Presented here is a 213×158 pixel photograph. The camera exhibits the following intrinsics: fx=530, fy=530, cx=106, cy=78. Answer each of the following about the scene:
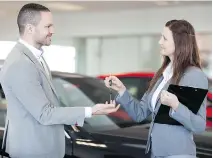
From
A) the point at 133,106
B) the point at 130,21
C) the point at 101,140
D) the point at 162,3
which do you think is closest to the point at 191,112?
the point at 133,106

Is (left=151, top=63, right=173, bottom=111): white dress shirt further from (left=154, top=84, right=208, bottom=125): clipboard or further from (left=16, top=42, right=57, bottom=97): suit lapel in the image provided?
(left=16, top=42, right=57, bottom=97): suit lapel

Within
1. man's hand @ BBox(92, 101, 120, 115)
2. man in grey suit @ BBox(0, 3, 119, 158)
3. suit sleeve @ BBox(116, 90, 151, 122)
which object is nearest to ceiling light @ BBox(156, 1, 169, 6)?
suit sleeve @ BBox(116, 90, 151, 122)

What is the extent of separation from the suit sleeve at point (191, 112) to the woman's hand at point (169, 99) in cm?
3

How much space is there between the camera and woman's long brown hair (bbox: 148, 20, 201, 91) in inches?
118

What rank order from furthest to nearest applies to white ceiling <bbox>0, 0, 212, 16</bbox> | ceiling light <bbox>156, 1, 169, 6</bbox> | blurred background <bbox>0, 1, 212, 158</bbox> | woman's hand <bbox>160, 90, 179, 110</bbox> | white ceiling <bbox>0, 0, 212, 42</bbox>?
white ceiling <bbox>0, 0, 212, 42</bbox>, blurred background <bbox>0, 1, 212, 158</bbox>, ceiling light <bbox>156, 1, 169, 6</bbox>, white ceiling <bbox>0, 0, 212, 16</bbox>, woman's hand <bbox>160, 90, 179, 110</bbox>

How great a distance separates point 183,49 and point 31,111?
3.03ft

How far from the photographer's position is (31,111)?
2.91 m

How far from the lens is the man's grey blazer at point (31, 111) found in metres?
2.90

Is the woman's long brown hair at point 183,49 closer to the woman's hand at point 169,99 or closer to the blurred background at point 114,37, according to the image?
the woman's hand at point 169,99

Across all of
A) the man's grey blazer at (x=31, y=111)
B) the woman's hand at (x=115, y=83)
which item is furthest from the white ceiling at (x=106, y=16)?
Result: the man's grey blazer at (x=31, y=111)

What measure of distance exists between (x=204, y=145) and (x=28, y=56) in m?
1.80

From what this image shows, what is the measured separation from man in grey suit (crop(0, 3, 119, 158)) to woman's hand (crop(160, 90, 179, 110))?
320 millimetres

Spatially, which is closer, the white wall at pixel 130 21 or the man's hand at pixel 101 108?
the man's hand at pixel 101 108

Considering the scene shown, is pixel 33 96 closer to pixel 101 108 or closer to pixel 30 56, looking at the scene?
pixel 30 56
